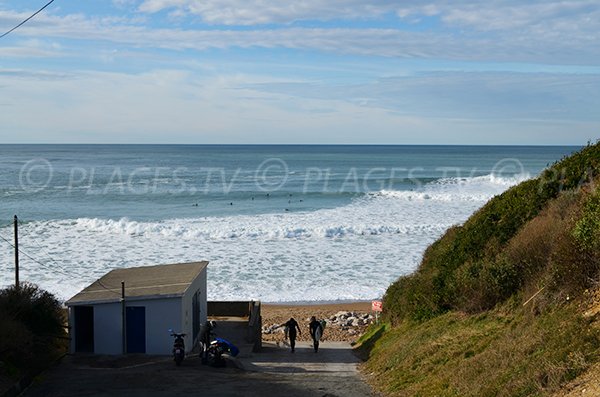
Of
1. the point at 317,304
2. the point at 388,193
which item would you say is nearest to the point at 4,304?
the point at 317,304

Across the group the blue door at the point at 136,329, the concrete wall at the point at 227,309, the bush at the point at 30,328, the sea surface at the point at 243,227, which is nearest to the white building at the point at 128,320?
the blue door at the point at 136,329

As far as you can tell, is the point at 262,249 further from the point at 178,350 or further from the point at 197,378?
the point at 197,378

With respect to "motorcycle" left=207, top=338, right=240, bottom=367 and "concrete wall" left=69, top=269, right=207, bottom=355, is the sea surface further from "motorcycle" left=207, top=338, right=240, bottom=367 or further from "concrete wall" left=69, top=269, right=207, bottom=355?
"motorcycle" left=207, top=338, right=240, bottom=367

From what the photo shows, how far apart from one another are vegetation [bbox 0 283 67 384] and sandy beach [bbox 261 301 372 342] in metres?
8.59

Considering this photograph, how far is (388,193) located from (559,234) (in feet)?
179

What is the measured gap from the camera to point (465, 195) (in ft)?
220

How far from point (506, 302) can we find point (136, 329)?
924 centimetres

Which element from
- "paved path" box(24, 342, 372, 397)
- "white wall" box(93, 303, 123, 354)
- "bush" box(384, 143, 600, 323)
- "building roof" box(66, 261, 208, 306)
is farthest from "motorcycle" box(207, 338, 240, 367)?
"bush" box(384, 143, 600, 323)

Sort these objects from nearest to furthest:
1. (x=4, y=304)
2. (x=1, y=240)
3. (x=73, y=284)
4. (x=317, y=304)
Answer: (x=4, y=304)
(x=317, y=304)
(x=73, y=284)
(x=1, y=240)

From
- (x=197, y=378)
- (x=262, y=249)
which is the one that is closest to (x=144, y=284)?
(x=197, y=378)

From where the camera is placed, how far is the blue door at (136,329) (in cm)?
1805

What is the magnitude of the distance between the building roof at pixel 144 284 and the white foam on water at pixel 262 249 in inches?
288

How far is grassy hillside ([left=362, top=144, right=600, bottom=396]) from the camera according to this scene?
1052 centimetres

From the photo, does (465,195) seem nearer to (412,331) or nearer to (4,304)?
(412,331)
